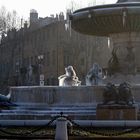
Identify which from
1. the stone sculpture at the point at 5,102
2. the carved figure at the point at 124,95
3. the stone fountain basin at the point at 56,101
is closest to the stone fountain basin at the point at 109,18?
the stone fountain basin at the point at 56,101

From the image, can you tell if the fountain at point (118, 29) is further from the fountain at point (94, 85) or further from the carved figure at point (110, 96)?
the carved figure at point (110, 96)

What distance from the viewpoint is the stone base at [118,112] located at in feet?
58.3

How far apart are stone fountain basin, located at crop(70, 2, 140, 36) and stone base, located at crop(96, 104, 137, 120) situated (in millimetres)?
6004

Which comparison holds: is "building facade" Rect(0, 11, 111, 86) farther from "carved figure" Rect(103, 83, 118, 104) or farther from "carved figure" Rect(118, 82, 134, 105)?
"carved figure" Rect(103, 83, 118, 104)

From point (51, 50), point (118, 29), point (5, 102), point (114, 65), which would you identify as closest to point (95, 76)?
point (114, 65)

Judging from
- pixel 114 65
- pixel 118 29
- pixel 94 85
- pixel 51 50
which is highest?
pixel 51 50

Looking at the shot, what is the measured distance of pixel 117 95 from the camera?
60.6 ft

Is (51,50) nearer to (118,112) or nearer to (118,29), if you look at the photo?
(118,29)

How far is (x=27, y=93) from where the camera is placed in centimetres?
2214

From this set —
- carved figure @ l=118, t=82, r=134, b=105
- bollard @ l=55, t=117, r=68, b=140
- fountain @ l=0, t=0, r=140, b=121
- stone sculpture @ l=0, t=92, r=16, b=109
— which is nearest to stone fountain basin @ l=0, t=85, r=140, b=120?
fountain @ l=0, t=0, r=140, b=121

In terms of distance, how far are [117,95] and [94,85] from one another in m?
3.56

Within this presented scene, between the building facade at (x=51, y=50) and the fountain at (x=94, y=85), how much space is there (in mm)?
30596

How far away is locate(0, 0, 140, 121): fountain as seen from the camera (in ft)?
64.2

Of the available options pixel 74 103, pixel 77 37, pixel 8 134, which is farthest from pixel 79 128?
pixel 77 37
